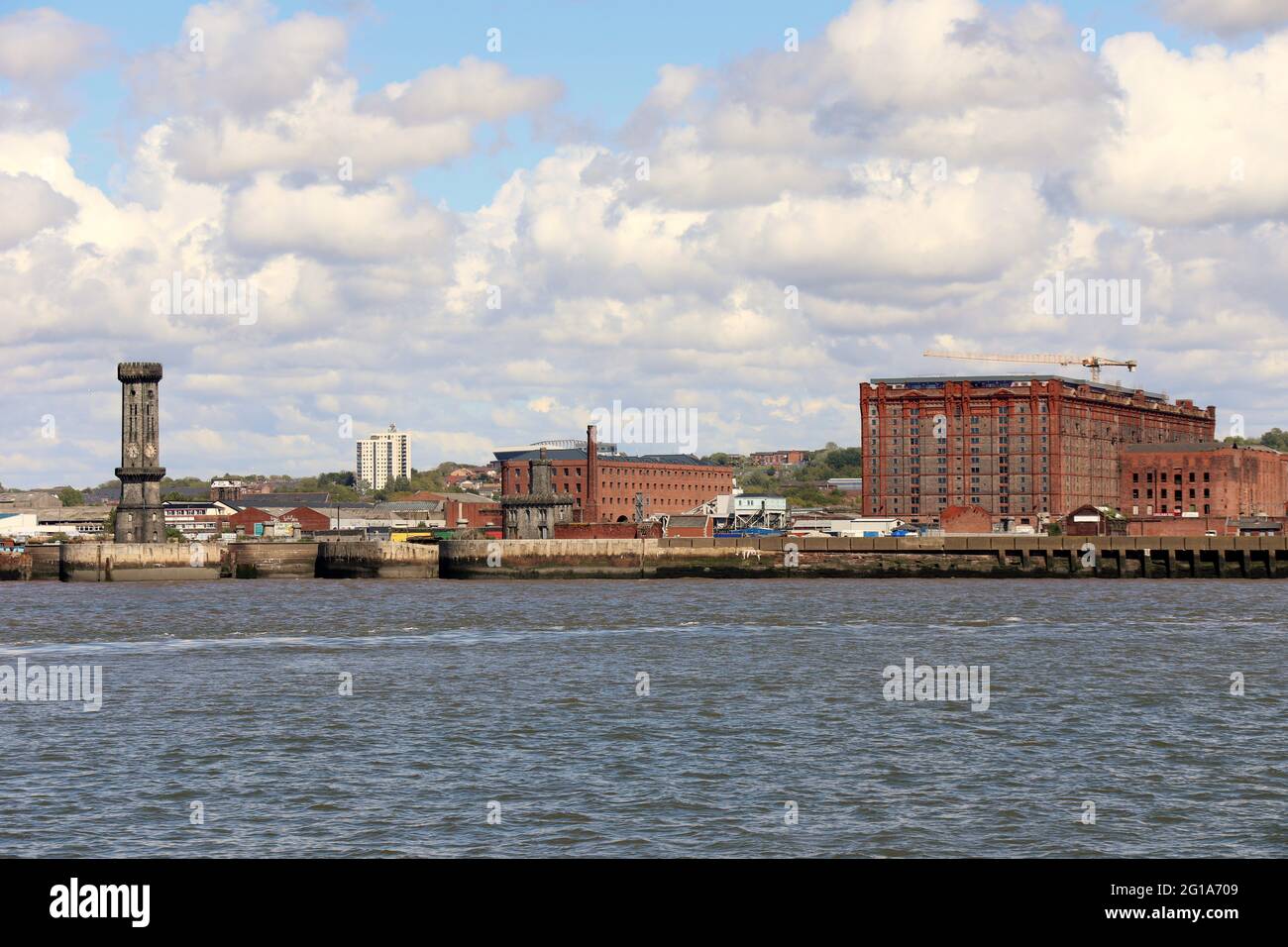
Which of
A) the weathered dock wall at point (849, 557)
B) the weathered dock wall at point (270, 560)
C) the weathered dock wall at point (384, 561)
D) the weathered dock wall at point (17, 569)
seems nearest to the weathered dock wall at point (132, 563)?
the weathered dock wall at point (270, 560)

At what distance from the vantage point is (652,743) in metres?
32.5

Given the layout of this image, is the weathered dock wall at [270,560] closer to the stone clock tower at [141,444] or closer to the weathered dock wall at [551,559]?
the stone clock tower at [141,444]

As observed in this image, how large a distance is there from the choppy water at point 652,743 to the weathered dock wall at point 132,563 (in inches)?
2353

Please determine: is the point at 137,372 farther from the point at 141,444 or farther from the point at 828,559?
the point at 828,559

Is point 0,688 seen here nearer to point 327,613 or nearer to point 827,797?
point 827,797

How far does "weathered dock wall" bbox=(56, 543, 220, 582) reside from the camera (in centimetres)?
12556

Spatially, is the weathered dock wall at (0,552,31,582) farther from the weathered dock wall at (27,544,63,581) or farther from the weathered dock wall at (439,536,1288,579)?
the weathered dock wall at (439,536,1288,579)

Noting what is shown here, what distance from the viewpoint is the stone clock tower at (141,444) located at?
132 meters

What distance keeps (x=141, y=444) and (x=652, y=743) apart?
10985cm

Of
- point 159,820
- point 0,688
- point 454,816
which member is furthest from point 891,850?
point 0,688

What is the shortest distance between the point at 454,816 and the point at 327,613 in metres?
57.4

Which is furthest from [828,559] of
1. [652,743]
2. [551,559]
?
[652,743]
